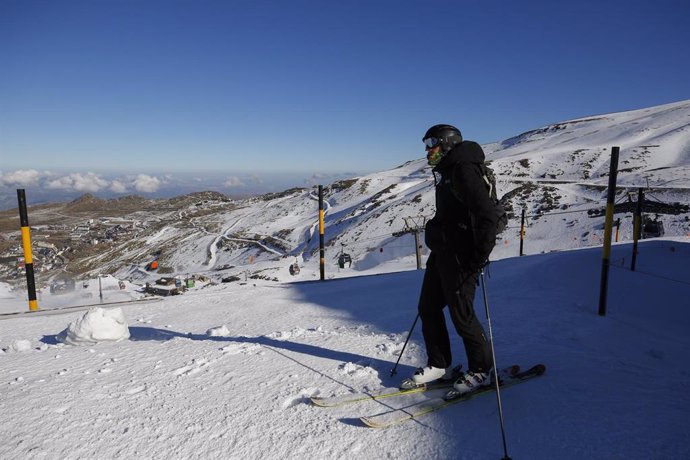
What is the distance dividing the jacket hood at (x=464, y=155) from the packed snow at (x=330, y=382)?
2.04 metres

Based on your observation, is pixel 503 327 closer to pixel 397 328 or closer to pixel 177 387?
pixel 397 328

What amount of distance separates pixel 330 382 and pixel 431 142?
2.50 metres

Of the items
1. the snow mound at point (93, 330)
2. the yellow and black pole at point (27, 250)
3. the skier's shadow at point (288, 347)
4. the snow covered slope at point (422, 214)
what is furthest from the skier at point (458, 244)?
the snow covered slope at point (422, 214)

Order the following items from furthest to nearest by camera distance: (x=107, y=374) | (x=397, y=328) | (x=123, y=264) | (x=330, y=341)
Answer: (x=123, y=264) < (x=397, y=328) < (x=330, y=341) < (x=107, y=374)

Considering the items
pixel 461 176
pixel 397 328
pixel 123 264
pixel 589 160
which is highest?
pixel 589 160

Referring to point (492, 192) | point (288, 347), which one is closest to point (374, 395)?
point (288, 347)

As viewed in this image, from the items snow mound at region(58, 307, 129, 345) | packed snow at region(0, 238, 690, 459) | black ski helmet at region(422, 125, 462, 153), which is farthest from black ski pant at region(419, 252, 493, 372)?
snow mound at region(58, 307, 129, 345)

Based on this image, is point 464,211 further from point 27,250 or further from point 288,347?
point 27,250

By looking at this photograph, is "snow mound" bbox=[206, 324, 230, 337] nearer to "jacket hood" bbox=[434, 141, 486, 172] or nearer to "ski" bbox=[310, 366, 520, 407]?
"ski" bbox=[310, 366, 520, 407]

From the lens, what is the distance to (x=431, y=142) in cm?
345

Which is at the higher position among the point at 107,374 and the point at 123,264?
the point at 107,374

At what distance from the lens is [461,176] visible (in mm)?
3039

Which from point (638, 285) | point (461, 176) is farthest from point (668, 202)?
point (461, 176)

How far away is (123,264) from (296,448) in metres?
66.7
